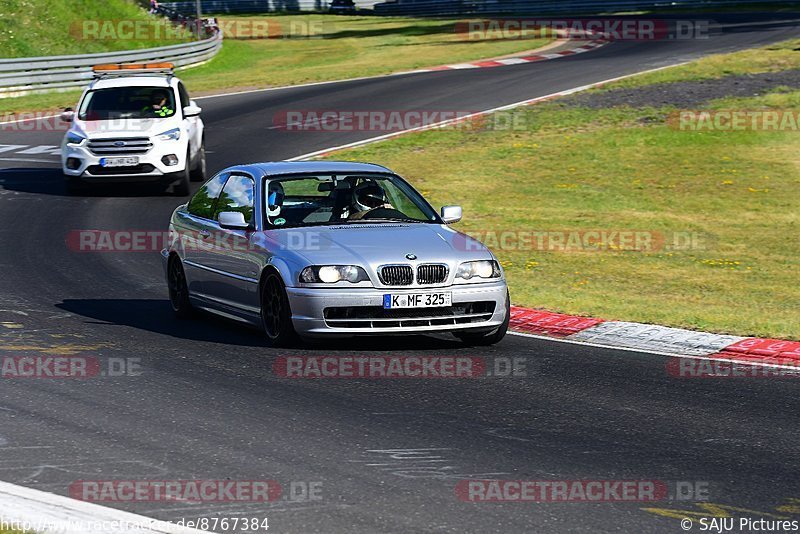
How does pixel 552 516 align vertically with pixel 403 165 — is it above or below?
above

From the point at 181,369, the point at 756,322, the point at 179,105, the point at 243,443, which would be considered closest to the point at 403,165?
the point at 179,105

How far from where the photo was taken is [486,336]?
37.0 feet

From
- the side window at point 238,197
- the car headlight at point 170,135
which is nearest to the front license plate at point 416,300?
the side window at point 238,197

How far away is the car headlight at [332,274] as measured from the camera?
10656 millimetres

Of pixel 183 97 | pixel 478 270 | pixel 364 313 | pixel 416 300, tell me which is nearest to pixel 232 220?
pixel 364 313

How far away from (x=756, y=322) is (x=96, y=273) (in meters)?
7.38

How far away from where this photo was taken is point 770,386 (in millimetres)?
9812

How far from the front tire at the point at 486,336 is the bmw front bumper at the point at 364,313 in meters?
0.42

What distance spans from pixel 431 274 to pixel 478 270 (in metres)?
0.45

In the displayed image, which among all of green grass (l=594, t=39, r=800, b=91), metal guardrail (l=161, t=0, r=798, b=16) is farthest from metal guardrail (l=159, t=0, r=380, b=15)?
green grass (l=594, t=39, r=800, b=91)

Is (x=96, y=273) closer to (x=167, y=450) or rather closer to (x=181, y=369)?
(x=181, y=369)

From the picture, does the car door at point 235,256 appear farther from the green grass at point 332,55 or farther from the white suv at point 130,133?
the green grass at point 332,55

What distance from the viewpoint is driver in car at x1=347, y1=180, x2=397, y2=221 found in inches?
465

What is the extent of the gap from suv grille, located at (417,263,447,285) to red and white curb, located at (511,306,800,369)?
61.7 inches
